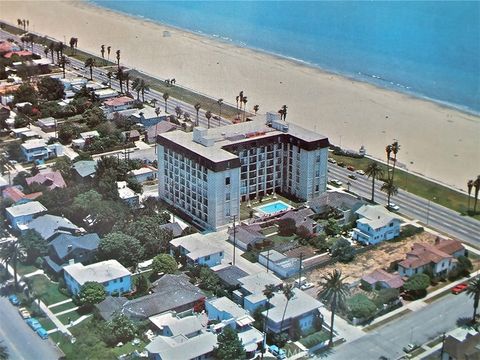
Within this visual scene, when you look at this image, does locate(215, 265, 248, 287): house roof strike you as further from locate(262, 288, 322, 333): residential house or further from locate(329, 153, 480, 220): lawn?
locate(329, 153, 480, 220): lawn

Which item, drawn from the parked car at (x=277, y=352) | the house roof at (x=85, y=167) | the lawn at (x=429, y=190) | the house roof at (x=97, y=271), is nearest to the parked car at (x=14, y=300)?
the house roof at (x=97, y=271)

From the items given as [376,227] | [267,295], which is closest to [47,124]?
[376,227]

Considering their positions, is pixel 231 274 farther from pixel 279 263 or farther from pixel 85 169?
pixel 85 169

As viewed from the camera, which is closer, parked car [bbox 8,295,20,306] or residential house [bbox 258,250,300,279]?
parked car [bbox 8,295,20,306]

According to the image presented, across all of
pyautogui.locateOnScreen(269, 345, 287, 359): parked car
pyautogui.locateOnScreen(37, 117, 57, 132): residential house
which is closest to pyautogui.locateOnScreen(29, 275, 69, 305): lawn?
pyautogui.locateOnScreen(269, 345, 287, 359): parked car

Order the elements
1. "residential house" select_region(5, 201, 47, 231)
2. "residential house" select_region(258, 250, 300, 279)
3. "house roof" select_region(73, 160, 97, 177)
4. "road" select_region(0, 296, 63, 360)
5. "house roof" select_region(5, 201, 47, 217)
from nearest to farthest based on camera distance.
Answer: "road" select_region(0, 296, 63, 360), "residential house" select_region(258, 250, 300, 279), "residential house" select_region(5, 201, 47, 231), "house roof" select_region(5, 201, 47, 217), "house roof" select_region(73, 160, 97, 177)

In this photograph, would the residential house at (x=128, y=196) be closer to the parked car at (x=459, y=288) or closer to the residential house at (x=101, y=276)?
the residential house at (x=101, y=276)
